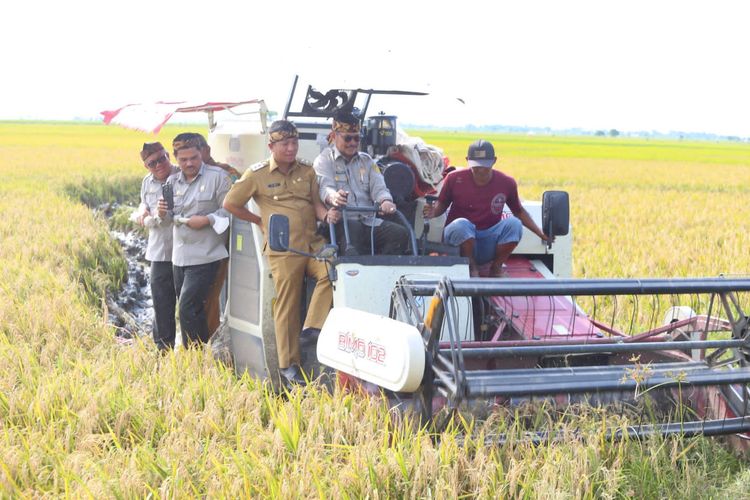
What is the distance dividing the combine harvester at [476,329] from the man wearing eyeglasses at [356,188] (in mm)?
213

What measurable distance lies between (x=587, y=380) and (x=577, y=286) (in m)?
0.45

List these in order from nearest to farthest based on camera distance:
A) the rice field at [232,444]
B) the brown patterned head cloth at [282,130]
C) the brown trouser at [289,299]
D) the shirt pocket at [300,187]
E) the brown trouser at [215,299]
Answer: the rice field at [232,444], the brown trouser at [289,299], the brown patterned head cloth at [282,130], the shirt pocket at [300,187], the brown trouser at [215,299]

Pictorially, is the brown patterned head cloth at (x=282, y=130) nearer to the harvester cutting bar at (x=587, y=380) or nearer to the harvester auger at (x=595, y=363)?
the harvester auger at (x=595, y=363)

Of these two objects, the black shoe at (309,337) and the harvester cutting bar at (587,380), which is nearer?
the harvester cutting bar at (587,380)

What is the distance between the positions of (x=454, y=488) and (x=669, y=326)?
7.78 feet

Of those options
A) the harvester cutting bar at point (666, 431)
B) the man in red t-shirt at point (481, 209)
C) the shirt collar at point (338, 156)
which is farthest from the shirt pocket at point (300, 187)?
the harvester cutting bar at point (666, 431)

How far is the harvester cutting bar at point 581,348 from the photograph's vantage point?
4.02 metres

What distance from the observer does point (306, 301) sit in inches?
235

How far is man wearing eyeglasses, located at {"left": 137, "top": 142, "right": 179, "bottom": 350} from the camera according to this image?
6.82m

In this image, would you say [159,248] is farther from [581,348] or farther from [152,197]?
[581,348]

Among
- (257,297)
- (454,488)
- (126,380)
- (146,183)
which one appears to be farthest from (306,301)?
(454,488)

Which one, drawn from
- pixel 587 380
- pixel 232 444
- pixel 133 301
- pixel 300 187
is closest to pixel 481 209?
pixel 300 187

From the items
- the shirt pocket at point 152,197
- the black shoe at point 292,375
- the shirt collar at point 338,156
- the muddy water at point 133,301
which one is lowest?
the muddy water at point 133,301

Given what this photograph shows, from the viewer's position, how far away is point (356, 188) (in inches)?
232
